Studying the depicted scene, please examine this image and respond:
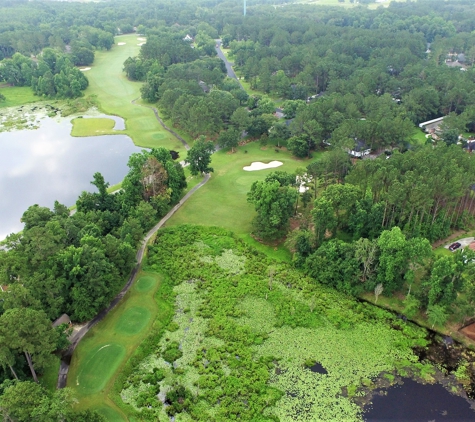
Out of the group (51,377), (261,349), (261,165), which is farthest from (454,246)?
(51,377)

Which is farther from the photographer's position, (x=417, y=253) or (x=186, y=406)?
(x=417, y=253)

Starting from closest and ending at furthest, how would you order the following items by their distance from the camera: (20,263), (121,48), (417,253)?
1. (20,263)
2. (417,253)
3. (121,48)

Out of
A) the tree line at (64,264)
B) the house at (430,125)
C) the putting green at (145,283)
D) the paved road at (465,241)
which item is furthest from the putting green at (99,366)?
the house at (430,125)

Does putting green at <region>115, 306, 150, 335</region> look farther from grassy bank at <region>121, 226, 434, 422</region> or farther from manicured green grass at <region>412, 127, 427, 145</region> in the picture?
manicured green grass at <region>412, 127, 427, 145</region>

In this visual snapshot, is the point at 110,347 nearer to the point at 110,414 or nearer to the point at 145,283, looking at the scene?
the point at 110,414

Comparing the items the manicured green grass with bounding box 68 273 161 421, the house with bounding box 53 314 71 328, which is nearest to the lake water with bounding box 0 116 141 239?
the house with bounding box 53 314 71 328

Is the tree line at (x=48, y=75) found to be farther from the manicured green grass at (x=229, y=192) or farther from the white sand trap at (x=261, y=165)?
the white sand trap at (x=261, y=165)

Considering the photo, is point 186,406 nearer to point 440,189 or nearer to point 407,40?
point 440,189

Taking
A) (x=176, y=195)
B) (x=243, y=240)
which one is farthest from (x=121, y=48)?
(x=243, y=240)
